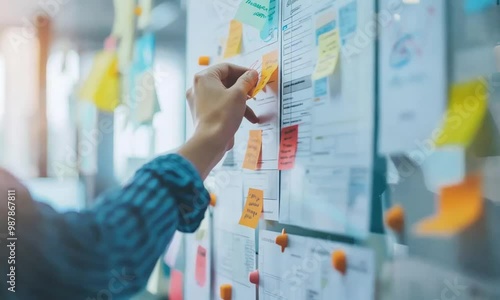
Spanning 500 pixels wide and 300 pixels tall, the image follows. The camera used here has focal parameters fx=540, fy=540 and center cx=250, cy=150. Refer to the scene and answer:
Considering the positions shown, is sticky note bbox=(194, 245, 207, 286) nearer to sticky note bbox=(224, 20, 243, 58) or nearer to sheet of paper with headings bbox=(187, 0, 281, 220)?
sheet of paper with headings bbox=(187, 0, 281, 220)

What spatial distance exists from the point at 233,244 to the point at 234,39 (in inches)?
16.2

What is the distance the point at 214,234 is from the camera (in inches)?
46.1

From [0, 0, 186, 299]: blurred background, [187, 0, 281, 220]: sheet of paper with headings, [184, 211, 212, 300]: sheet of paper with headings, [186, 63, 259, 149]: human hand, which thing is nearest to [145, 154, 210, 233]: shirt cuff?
[186, 63, 259, 149]: human hand

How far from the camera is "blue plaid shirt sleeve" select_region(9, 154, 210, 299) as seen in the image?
0.65 m

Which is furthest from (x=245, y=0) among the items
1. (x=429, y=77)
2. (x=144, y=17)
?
(x=144, y=17)

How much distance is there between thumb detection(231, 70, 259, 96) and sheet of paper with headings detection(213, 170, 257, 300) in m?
0.21

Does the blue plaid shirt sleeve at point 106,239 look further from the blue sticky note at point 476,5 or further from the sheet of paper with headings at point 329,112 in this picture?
the blue sticky note at point 476,5

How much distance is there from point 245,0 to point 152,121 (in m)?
0.56

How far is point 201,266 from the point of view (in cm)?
122

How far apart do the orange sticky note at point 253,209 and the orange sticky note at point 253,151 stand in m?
0.05

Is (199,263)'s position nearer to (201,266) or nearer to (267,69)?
(201,266)

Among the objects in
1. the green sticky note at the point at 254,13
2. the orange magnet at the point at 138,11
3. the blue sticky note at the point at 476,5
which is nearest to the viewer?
the blue sticky note at the point at 476,5

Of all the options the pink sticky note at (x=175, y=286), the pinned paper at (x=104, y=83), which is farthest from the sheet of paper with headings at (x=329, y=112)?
the pinned paper at (x=104, y=83)

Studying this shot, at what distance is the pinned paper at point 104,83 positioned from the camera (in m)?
1.68
